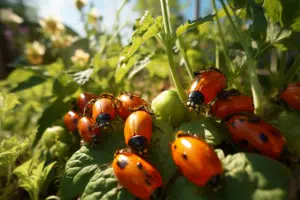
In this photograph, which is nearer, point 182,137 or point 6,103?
point 182,137

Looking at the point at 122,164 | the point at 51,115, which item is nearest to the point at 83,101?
the point at 51,115

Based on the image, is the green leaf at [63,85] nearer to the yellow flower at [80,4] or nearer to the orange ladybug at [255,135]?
the orange ladybug at [255,135]

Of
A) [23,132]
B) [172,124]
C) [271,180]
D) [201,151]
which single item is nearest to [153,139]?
[172,124]

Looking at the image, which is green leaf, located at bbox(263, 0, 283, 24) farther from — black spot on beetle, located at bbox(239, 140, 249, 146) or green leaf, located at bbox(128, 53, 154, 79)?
green leaf, located at bbox(128, 53, 154, 79)

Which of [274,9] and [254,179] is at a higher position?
[274,9]

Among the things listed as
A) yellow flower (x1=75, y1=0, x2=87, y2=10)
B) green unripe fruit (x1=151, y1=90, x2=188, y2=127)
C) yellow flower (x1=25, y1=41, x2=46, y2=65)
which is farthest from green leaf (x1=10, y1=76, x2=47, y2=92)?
yellow flower (x1=25, y1=41, x2=46, y2=65)

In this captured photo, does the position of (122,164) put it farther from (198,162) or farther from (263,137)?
(263,137)
